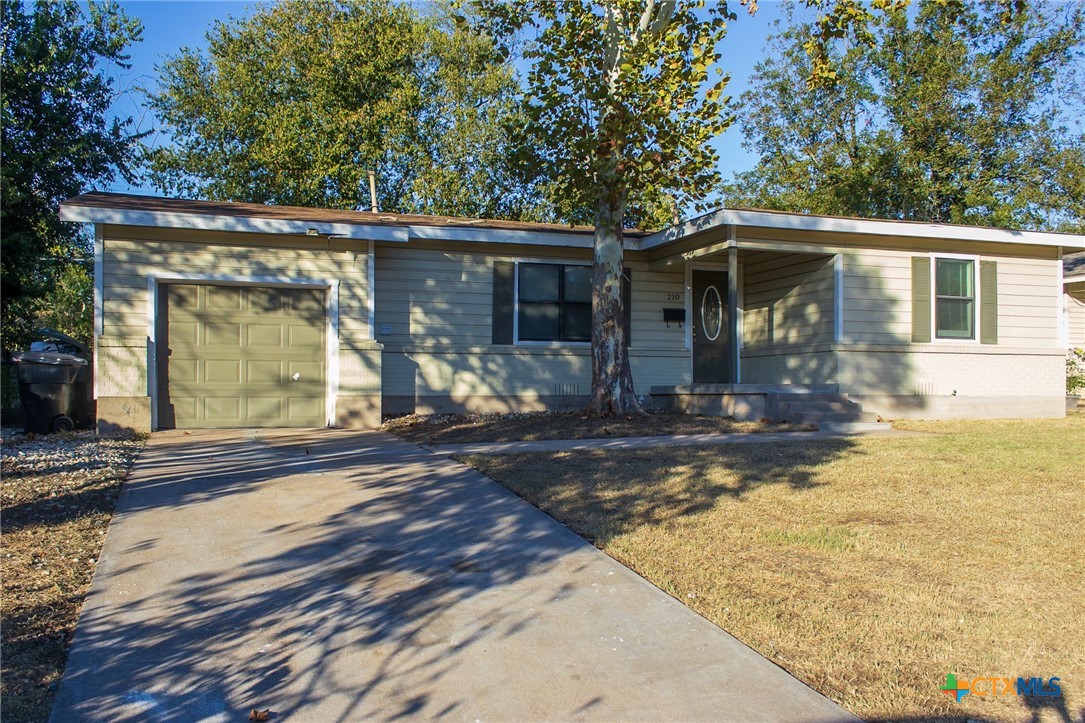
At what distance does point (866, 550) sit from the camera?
5133 millimetres

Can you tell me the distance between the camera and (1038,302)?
14.8m

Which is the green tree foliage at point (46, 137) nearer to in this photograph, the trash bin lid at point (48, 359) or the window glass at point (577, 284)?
the trash bin lid at point (48, 359)

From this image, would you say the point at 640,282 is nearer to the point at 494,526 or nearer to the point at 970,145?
the point at 494,526

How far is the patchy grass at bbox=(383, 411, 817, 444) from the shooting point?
10.4 metres

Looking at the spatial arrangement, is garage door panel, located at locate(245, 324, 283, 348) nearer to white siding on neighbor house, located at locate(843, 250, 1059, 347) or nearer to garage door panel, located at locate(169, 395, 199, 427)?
garage door panel, located at locate(169, 395, 199, 427)

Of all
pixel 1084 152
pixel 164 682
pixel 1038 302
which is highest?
pixel 1084 152

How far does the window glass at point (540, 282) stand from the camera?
14.1 metres

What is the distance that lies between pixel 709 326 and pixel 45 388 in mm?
10779

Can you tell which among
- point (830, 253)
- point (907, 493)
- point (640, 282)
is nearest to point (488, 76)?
point (640, 282)

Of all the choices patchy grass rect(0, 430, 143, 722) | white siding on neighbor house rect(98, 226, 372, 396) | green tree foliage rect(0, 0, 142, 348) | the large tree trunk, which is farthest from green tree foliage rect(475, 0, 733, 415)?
green tree foliage rect(0, 0, 142, 348)

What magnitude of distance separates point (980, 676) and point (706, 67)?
935 cm

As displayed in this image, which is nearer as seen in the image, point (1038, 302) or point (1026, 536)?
point (1026, 536)

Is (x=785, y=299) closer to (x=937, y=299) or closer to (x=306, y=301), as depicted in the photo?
(x=937, y=299)

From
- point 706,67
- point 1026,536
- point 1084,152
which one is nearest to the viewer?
point 1026,536
